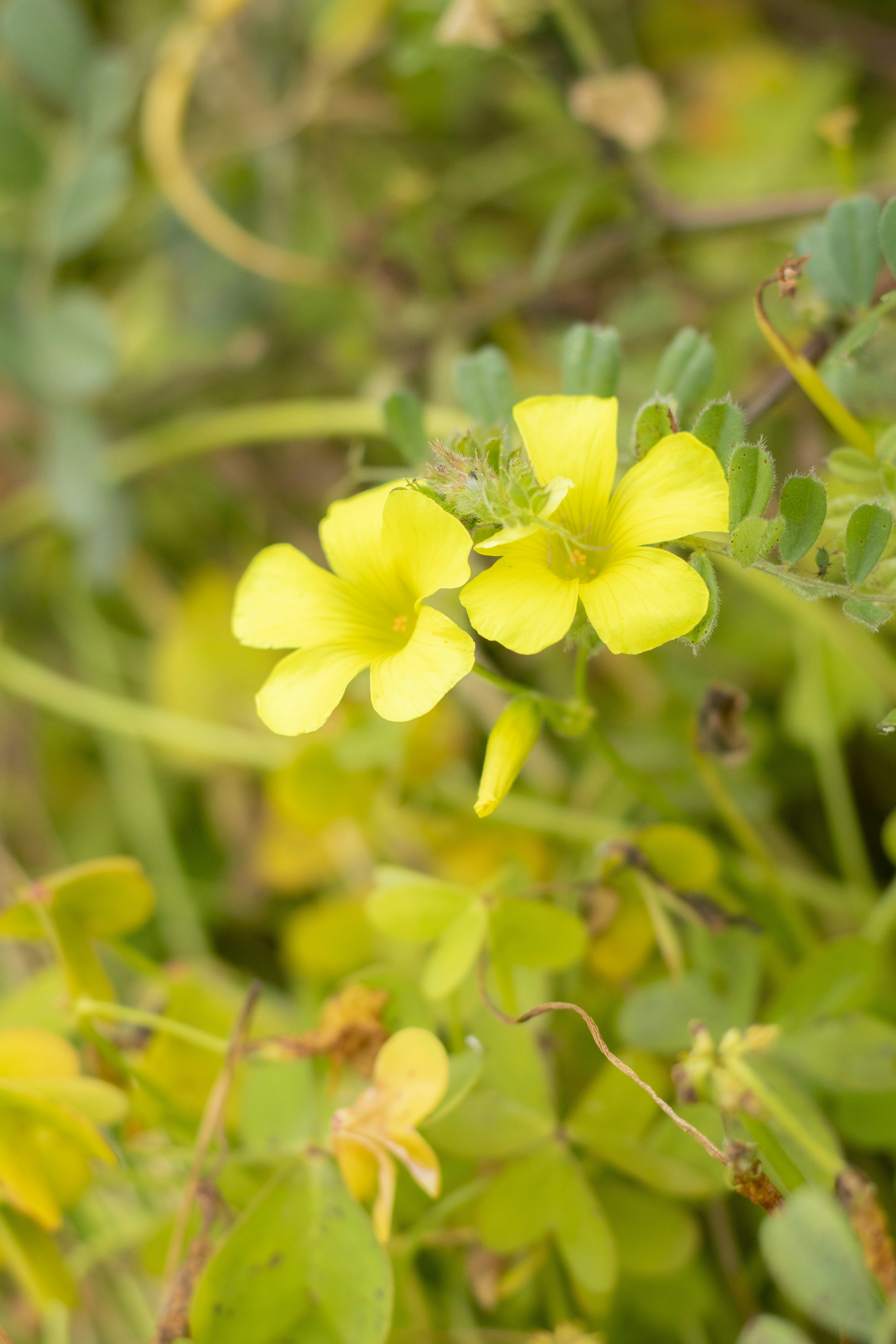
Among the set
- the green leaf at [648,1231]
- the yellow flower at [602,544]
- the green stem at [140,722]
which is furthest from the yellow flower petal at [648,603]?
the green stem at [140,722]

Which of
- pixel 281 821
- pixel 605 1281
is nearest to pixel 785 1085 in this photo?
pixel 605 1281

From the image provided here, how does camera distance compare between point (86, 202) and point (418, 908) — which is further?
point (86, 202)

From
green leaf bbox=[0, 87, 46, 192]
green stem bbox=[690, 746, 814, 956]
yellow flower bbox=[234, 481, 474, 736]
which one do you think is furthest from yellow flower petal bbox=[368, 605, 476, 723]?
green leaf bbox=[0, 87, 46, 192]

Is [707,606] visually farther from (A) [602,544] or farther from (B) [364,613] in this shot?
(B) [364,613]

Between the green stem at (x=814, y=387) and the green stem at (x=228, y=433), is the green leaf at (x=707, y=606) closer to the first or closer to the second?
the green stem at (x=814, y=387)

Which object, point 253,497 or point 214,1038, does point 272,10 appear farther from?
point 214,1038

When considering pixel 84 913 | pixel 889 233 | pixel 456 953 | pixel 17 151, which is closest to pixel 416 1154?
pixel 456 953
